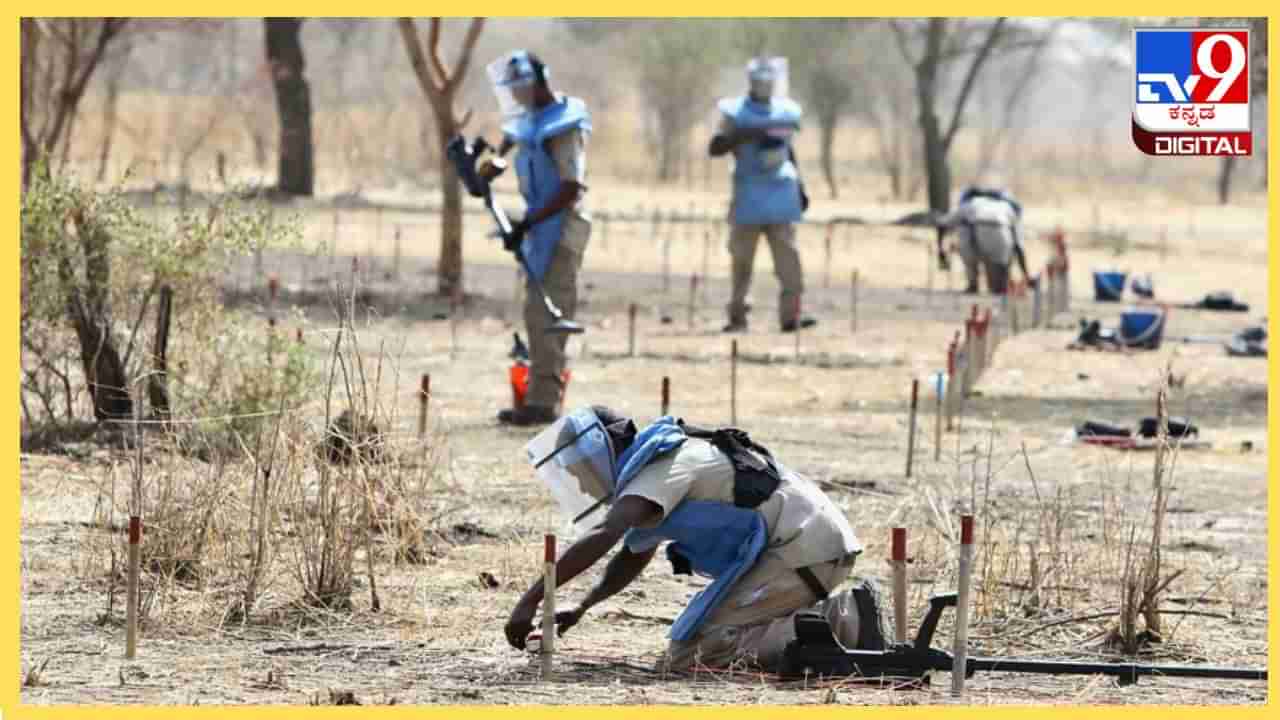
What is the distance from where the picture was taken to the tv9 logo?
1193 centimetres

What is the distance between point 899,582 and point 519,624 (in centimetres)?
119

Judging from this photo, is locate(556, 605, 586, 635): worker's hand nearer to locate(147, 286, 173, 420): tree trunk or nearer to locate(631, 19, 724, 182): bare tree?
locate(147, 286, 173, 420): tree trunk

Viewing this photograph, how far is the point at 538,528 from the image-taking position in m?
10.7

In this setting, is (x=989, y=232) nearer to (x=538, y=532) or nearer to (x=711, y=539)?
(x=538, y=532)

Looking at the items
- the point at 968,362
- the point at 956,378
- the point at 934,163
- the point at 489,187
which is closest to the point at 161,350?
the point at 489,187

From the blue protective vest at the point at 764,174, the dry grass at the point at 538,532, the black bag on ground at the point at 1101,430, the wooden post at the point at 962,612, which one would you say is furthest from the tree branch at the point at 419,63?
the wooden post at the point at 962,612

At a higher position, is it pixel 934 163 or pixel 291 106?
pixel 291 106

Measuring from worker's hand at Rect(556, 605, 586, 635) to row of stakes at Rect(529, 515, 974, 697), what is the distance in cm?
7

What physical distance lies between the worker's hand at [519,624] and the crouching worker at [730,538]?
0.24m

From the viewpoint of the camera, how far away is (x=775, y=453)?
44.0 feet

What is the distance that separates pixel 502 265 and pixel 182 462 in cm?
Result: 1614

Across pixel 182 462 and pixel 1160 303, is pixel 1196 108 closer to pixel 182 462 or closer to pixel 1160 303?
pixel 182 462

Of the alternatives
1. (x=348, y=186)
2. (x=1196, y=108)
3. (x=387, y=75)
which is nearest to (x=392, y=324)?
(x=1196, y=108)

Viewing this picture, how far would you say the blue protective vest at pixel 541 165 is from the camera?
13352 millimetres
